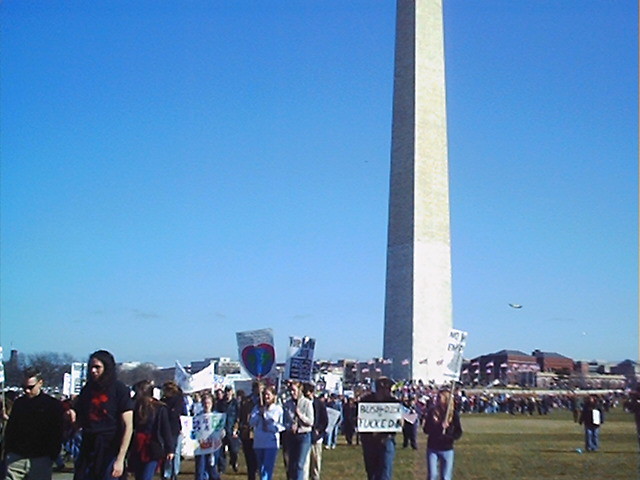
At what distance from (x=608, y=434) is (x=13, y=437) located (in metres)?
21.5

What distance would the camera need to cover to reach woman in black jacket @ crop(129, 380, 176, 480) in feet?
28.6

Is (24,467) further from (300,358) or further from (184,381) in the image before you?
(184,381)

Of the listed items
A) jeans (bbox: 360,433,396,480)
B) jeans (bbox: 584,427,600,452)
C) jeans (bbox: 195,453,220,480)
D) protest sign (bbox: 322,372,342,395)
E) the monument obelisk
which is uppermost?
the monument obelisk

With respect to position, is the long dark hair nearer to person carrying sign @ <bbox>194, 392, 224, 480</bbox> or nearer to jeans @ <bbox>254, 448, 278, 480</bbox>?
jeans @ <bbox>254, 448, 278, 480</bbox>

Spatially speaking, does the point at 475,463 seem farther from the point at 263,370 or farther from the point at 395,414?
the point at 395,414

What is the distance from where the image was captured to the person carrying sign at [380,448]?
973cm

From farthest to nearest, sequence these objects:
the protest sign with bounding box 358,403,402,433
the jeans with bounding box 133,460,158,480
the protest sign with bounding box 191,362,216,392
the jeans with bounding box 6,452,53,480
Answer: the protest sign with bounding box 191,362,216,392 → the protest sign with bounding box 358,403,402,433 → the jeans with bounding box 133,460,158,480 → the jeans with bounding box 6,452,53,480

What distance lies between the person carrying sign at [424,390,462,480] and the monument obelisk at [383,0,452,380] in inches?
1241

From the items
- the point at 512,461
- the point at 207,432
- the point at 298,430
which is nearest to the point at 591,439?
the point at 512,461

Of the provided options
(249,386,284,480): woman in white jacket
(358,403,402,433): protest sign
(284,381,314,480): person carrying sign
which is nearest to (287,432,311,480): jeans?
(284,381,314,480): person carrying sign

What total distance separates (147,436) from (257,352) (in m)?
4.88

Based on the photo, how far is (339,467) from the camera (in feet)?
50.5

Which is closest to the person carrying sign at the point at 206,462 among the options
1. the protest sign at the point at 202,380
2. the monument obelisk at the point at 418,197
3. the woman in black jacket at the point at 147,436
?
the protest sign at the point at 202,380

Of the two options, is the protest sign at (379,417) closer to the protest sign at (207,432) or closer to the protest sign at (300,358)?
the protest sign at (207,432)
